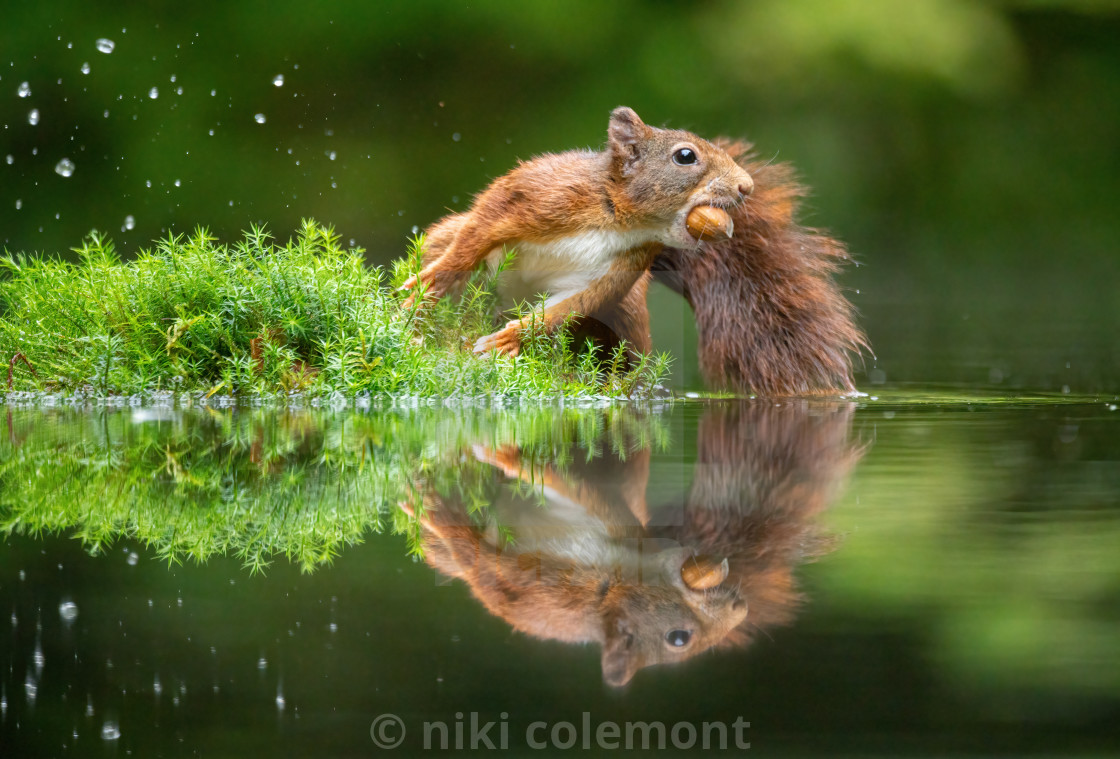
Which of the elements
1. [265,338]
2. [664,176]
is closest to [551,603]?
[265,338]

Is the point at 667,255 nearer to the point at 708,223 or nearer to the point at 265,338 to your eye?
the point at 708,223

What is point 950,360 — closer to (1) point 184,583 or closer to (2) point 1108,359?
(2) point 1108,359

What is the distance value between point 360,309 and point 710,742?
163 cm

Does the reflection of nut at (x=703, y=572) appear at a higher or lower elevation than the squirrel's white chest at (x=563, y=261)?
lower

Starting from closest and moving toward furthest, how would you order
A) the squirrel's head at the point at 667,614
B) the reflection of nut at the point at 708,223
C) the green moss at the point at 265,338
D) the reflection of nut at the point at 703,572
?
the squirrel's head at the point at 667,614 < the reflection of nut at the point at 703,572 < the green moss at the point at 265,338 < the reflection of nut at the point at 708,223

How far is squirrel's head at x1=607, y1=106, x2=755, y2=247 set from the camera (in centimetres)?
211

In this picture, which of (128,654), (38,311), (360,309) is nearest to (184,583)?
(128,654)

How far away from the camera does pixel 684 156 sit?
212cm

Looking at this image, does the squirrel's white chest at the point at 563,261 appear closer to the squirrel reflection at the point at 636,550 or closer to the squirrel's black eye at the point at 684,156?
the squirrel's black eye at the point at 684,156

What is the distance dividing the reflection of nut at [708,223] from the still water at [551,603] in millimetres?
807

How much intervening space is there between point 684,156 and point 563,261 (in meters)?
0.30
